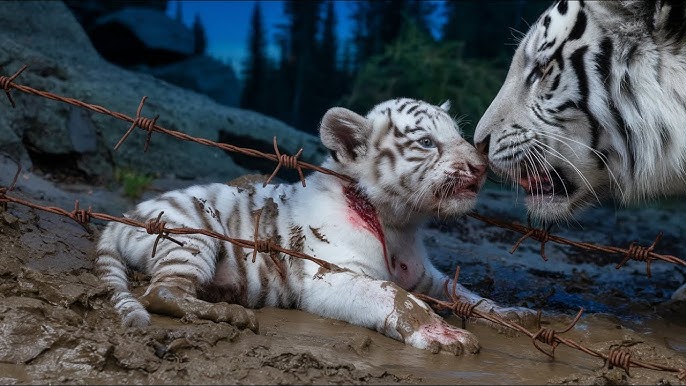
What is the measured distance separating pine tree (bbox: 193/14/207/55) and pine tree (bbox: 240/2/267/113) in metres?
0.96

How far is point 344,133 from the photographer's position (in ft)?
10.6

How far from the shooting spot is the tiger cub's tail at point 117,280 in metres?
2.45

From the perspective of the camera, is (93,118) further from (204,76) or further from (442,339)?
(442,339)

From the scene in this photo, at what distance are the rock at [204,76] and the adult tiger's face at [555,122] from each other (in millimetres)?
7108

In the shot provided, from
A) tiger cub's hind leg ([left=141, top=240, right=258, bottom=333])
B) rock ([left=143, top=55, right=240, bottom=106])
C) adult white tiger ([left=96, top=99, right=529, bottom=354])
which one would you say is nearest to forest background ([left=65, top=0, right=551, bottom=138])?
rock ([left=143, top=55, right=240, bottom=106])

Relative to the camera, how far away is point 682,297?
369 centimetres

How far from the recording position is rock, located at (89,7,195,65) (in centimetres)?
1005

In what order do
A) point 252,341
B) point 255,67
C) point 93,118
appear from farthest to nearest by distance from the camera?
point 255,67 → point 93,118 → point 252,341

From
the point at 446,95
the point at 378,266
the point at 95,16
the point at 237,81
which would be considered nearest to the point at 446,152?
the point at 378,266

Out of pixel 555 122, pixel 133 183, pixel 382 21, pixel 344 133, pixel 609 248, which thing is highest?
pixel 555 122

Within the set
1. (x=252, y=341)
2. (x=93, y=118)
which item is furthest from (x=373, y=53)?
(x=252, y=341)

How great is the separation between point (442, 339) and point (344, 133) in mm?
1012

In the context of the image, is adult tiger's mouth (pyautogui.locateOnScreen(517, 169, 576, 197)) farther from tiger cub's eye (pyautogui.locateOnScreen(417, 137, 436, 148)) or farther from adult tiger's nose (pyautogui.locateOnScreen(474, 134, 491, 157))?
tiger cub's eye (pyautogui.locateOnScreen(417, 137, 436, 148))

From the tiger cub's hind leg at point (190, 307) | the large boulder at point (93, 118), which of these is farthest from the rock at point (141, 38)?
the tiger cub's hind leg at point (190, 307)
